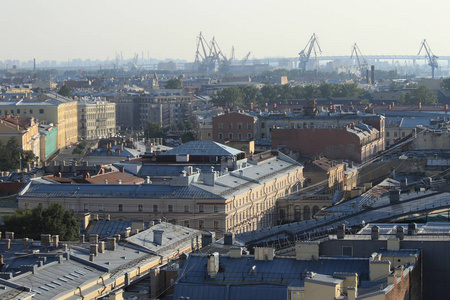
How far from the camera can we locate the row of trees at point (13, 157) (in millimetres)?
59219

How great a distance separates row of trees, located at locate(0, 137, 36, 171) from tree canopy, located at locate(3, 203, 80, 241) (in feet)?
85.6

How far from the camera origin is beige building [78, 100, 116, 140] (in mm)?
100938

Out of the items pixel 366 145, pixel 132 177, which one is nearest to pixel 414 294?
pixel 132 177

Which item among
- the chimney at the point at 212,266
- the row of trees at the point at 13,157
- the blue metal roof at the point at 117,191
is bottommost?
the row of trees at the point at 13,157

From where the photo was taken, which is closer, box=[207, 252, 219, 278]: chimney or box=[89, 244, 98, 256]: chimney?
box=[207, 252, 219, 278]: chimney

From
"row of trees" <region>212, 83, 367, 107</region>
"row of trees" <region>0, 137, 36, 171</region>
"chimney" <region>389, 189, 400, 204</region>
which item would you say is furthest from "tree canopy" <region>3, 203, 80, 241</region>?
"row of trees" <region>212, 83, 367, 107</region>

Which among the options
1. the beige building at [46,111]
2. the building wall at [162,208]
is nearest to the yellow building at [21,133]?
the beige building at [46,111]

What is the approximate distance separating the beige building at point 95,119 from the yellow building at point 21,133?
81.0 feet

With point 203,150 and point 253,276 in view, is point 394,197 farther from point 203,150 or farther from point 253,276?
point 203,150

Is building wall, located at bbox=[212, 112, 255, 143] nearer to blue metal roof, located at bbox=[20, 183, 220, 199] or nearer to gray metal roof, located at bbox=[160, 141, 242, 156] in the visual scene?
gray metal roof, located at bbox=[160, 141, 242, 156]

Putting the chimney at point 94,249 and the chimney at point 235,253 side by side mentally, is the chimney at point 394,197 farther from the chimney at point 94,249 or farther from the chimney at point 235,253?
the chimney at point 235,253

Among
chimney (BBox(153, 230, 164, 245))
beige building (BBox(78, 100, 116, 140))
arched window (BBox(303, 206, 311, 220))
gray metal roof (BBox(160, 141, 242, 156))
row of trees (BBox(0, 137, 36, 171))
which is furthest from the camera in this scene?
beige building (BBox(78, 100, 116, 140))

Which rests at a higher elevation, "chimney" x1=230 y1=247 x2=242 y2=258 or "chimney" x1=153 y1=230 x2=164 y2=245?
"chimney" x1=230 y1=247 x2=242 y2=258

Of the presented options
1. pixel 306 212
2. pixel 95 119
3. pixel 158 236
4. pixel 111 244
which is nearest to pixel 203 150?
pixel 306 212
